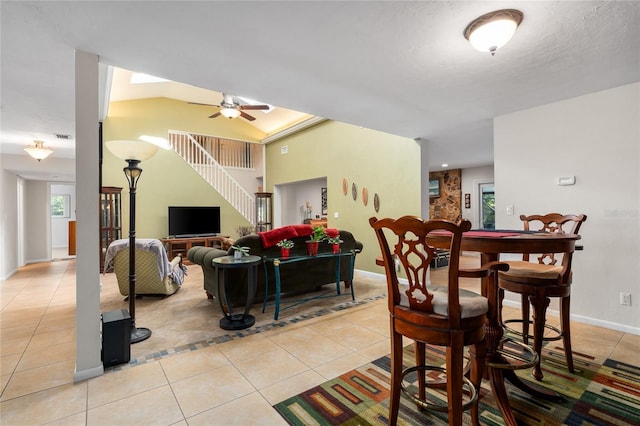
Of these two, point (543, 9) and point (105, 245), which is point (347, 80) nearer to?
point (543, 9)

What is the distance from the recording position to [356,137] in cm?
608

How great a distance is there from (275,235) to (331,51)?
218 cm

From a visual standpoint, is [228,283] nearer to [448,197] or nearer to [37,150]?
[37,150]

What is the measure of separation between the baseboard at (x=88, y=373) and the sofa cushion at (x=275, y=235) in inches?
73.0

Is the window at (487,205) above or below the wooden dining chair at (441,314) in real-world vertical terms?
above

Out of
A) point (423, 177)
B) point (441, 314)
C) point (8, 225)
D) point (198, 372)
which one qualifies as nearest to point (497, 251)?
point (441, 314)

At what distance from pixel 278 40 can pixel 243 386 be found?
7.94 ft

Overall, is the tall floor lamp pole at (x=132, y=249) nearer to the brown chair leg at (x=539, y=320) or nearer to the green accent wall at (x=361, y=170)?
the brown chair leg at (x=539, y=320)

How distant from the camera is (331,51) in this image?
224 cm

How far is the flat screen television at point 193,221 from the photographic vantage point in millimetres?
7469

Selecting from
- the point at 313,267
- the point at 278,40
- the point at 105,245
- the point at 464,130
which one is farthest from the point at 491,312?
the point at 105,245

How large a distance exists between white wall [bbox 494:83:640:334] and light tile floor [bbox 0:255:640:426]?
386 mm

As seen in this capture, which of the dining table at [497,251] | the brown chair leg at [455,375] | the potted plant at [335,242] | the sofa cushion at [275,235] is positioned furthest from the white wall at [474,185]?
the brown chair leg at [455,375]

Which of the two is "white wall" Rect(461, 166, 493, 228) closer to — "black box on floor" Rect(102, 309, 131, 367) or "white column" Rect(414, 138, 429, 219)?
"white column" Rect(414, 138, 429, 219)
